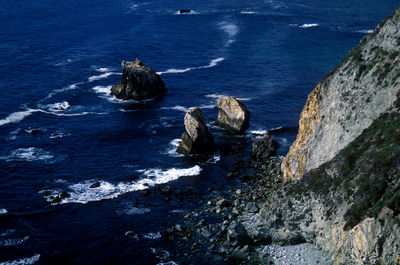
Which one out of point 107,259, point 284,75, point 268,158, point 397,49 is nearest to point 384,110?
point 397,49

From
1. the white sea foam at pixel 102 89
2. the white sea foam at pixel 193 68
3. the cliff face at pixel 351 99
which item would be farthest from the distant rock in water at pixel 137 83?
the cliff face at pixel 351 99

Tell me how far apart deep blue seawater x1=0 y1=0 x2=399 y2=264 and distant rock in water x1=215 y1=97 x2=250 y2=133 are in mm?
2521

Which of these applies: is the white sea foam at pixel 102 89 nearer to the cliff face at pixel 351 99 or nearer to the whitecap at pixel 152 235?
the whitecap at pixel 152 235

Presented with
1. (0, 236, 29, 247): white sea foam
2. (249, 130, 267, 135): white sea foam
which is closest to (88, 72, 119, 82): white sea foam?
(249, 130, 267, 135): white sea foam

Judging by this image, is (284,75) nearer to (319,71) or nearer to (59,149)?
(319,71)

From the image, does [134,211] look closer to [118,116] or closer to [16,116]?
[118,116]

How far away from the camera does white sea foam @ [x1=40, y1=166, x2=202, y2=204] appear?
292ft

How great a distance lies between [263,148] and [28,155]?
4832cm

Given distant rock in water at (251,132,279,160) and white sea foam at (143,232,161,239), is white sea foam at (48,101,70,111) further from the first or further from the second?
white sea foam at (143,232,161,239)

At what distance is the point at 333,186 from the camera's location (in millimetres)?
66688

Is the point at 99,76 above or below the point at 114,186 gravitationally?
above

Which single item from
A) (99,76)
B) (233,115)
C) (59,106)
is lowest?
(59,106)

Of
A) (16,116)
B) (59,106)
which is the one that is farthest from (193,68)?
(16,116)

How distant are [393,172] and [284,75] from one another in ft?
298
